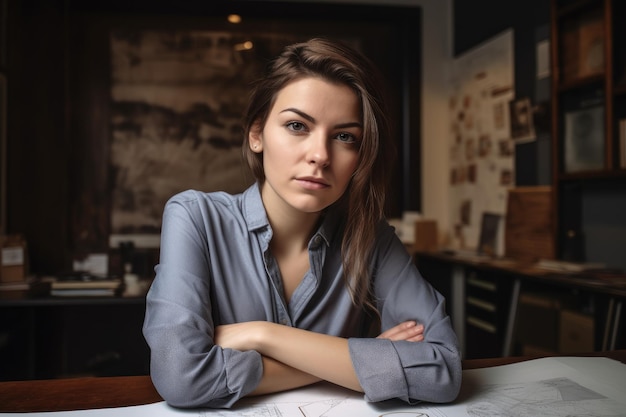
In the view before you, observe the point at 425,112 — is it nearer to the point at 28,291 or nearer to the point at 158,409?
the point at 28,291

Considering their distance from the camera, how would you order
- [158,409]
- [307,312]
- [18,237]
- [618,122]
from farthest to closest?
[18,237] → [618,122] → [307,312] → [158,409]

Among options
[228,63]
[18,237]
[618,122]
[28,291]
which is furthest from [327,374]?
[228,63]

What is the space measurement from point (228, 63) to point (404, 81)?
1.39m

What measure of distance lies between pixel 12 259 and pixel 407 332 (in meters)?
2.61

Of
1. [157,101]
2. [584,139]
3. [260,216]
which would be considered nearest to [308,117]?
[260,216]

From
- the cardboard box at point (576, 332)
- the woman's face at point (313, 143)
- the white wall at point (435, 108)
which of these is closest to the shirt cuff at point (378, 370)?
the woman's face at point (313, 143)

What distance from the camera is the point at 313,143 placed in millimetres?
1154

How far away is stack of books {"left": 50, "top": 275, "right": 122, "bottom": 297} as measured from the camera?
289 centimetres

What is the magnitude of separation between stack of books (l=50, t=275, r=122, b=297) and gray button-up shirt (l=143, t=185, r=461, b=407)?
1.79 meters

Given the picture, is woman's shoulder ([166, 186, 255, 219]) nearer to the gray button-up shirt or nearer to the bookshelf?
the gray button-up shirt

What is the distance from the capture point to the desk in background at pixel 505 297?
224 centimetres

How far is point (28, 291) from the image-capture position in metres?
2.96

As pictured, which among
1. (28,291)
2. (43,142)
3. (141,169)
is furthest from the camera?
(141,169)

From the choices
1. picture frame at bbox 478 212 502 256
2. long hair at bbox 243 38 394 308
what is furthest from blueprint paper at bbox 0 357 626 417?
picture frame at bbox 478 212 502 256
